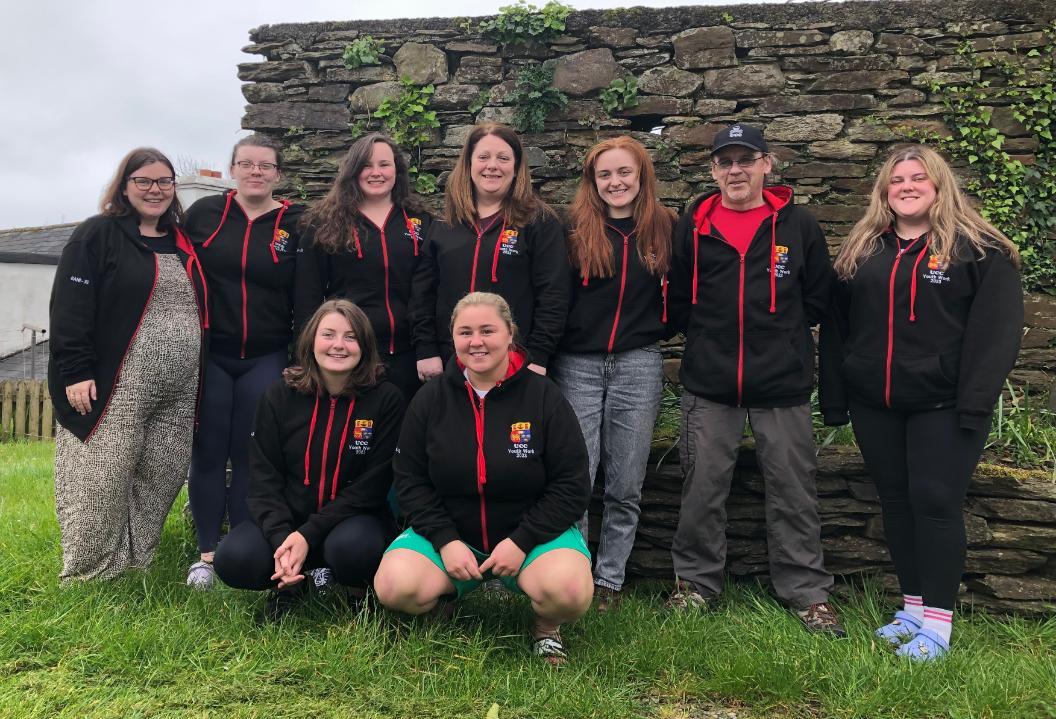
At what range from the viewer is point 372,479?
124 inches

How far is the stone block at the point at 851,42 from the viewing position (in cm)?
467

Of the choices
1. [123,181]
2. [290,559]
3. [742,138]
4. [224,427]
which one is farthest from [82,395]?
[742,138]

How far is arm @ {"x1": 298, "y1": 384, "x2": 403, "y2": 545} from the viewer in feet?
10.1

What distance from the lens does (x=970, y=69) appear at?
4.58m

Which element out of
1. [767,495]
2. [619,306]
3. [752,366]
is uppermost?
[619,306]

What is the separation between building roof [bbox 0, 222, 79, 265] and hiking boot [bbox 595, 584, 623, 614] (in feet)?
46.7

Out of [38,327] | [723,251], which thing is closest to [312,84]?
[723,251]

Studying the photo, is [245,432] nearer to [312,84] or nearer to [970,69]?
[312,84]

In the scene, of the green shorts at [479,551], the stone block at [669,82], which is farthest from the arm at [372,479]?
the stone block at [669,82]

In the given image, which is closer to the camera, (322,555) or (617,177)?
(322,555)

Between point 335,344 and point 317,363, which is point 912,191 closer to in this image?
point 335,344

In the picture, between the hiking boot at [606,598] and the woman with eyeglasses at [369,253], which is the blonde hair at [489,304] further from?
the hiking boot at [606,598]

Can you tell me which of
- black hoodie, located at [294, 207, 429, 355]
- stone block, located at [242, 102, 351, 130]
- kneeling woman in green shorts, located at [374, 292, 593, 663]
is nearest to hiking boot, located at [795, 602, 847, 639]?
kneeling woman in green shorts, located at [374, 292, 593, 663]

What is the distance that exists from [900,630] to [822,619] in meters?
0.29
